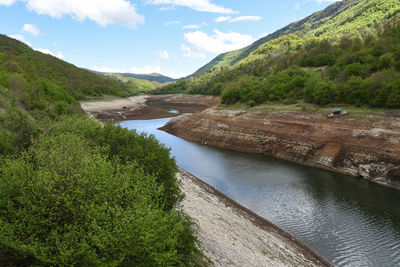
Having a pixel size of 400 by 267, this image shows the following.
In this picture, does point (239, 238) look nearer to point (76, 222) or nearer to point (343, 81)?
point (76, 222)

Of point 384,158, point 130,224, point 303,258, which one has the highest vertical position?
point 130,224

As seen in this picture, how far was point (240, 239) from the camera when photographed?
1780cm

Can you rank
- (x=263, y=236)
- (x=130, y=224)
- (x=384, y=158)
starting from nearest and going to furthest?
(x=130, y=224), (x=263, y=236), (x=384, y=158)

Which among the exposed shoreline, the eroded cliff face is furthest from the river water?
the eroded cliff face

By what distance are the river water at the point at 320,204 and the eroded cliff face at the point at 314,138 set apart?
7.56ft

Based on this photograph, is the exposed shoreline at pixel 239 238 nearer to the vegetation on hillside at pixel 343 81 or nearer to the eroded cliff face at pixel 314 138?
the eroded cliff face at pixel 314 138

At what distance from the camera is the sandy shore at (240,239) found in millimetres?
15330

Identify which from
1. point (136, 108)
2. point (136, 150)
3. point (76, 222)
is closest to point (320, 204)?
point (136, 150)

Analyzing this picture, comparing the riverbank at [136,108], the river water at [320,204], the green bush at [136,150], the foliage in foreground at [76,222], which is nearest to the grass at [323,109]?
the river water at [320,204]

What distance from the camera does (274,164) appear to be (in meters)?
39.8

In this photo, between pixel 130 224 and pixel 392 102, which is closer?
pixel 130 224

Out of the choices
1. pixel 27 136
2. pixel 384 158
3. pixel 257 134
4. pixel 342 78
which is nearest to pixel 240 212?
pixel 27 136

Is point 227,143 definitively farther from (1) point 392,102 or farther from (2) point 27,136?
(2) point 27,136

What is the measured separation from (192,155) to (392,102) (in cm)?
3701
